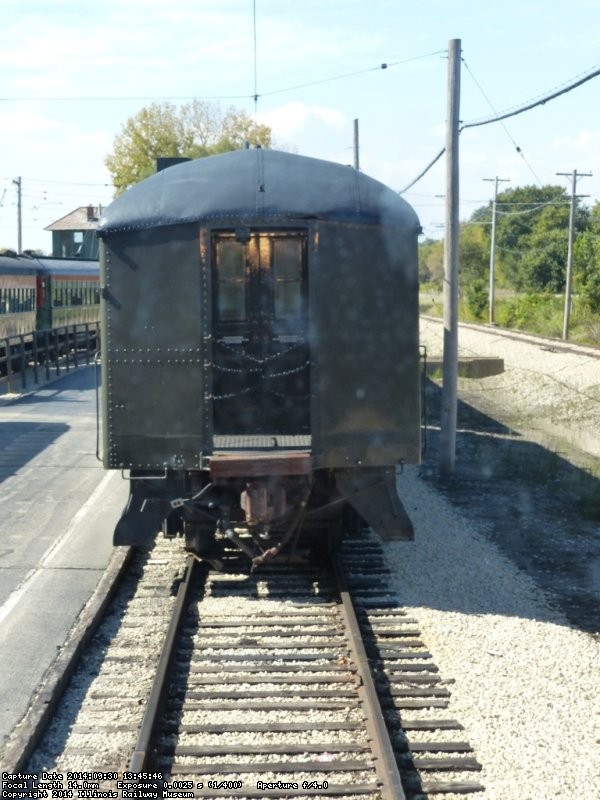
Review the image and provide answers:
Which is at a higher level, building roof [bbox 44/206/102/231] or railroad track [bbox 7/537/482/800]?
building roof [bbox 44/206/102/231]

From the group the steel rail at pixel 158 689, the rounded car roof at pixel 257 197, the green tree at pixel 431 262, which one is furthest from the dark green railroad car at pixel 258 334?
the green tree at pixel 431 262

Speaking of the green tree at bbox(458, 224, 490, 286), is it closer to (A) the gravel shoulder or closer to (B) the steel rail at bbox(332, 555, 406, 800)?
(A) the gravel shoulder

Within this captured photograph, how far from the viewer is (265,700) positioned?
659cm

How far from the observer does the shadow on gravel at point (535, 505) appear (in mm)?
9508

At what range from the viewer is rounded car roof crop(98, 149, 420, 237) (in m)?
8.50

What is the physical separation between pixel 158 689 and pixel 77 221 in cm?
7491

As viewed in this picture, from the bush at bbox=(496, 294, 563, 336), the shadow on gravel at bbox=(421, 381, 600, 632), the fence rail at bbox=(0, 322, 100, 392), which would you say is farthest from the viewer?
the bush at bbox=(496, 294, 563, 336)

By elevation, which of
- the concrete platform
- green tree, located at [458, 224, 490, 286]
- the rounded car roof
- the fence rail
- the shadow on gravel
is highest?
green tree, located at [458, 224, 490, 286]

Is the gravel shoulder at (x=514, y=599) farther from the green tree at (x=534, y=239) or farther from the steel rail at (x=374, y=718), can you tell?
the green tree at (x=534, y=239)

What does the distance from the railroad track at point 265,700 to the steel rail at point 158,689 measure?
1cm

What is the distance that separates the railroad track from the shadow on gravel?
5.25ft

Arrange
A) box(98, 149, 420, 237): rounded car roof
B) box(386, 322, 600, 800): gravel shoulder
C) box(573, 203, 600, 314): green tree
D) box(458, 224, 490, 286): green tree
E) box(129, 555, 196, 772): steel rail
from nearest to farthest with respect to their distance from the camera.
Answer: box(129, 555, 196, 772): steel rail → box(386, 322, 600, 800): gravel shoulder → box(98, 149, 420, 237): rounded car roof → box(573, 203, 600, 314): green tree → box(458, 224, 490, 286): green tree

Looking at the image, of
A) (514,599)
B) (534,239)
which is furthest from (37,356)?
(534,239)

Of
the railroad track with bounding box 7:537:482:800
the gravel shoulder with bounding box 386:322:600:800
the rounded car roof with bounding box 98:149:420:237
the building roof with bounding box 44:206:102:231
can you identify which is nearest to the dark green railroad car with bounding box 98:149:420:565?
the rounded car roof with bounding box 98:149:420:237
